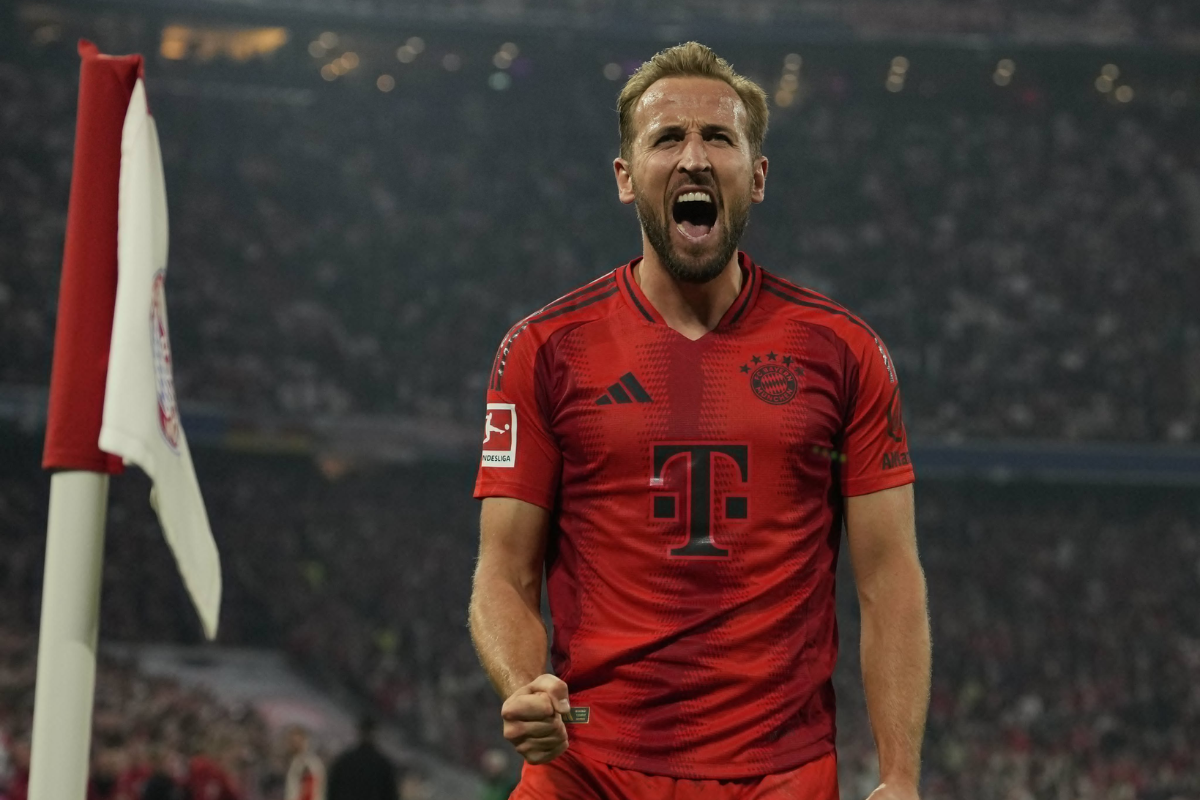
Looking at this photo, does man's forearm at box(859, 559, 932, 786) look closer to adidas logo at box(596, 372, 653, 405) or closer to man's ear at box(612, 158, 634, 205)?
adidas logo at box(596, 372, 653, 405)

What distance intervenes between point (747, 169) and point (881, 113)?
27965 mm

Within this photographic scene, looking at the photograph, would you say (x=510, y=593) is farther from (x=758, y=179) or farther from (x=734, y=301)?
(x=758, y=179)

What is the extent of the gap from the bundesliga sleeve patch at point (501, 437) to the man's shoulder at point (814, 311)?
1.83 feet

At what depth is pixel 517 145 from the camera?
1142 inches

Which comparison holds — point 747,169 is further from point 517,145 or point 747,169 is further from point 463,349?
point 517,145

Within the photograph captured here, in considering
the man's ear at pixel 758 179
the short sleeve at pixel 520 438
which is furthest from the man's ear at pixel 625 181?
the short sleeve at pixel 520 438

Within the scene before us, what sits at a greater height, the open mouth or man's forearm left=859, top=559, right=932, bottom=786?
the open mouth

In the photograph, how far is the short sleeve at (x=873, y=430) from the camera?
2.94 metres

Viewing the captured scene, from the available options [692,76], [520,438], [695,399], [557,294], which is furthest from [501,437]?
[557,294]

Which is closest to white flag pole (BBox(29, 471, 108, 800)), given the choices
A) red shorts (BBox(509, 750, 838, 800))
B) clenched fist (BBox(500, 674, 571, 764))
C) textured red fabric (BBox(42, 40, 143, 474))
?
textured red fabric (BBox(42, 40, 143, 474))

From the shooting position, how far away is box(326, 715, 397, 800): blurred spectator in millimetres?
10203

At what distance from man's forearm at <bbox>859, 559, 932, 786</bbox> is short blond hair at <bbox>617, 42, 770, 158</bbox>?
887 mm

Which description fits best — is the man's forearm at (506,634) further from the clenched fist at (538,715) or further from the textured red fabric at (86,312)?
the textured red fabric at (86,312)

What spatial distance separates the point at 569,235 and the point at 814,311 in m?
24.8
